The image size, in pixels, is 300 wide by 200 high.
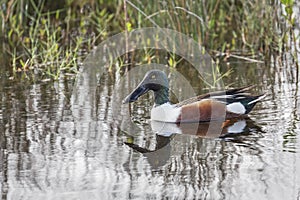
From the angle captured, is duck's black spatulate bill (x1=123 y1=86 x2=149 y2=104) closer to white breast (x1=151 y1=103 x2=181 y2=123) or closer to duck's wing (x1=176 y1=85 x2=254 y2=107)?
white breast (x1=151 y1=103 x2=181 y2=123)

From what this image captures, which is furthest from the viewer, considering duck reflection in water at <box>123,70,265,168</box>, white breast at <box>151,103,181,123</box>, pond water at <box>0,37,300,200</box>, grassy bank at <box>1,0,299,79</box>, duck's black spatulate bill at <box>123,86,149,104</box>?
grassy bank at <box>1,0,299,79</box>

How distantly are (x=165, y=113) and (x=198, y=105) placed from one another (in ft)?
0.92

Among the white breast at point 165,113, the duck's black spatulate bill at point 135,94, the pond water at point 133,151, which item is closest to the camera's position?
the pond water at point 133,151

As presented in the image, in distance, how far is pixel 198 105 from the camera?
6.18 m

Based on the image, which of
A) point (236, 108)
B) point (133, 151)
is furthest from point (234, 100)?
point (133, 151)

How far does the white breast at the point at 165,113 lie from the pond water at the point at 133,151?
9 cm

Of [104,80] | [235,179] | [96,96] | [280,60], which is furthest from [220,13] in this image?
[235,179]

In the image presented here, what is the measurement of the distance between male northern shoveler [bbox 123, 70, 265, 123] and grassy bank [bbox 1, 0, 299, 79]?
1.34 metres

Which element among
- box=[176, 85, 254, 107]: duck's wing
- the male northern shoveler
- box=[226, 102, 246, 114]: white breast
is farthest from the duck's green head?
box=[226, 102, 246, 114]: white breast

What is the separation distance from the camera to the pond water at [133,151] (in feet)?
15.1

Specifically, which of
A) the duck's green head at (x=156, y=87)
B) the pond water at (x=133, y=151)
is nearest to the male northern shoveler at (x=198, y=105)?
the duck's green head at (x=156, y=87)

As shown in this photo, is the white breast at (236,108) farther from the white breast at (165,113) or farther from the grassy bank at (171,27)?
the grassy bank at (171,27)

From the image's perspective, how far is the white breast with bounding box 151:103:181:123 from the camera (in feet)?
20.5

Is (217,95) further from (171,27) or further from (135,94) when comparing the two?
(171,27)
